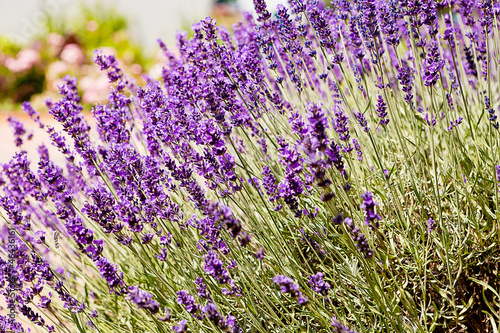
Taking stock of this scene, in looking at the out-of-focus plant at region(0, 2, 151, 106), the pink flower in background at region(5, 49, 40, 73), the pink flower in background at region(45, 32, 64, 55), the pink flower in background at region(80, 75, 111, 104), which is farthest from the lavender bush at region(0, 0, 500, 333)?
the pink flower in background at region(45, 32, 64, 55)

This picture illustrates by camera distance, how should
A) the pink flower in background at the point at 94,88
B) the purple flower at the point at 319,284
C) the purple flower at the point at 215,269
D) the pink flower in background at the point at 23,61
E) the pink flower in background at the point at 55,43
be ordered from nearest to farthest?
1. the purple flower at the point at 215,269
2. the purple flower at the point at 319,284
3. the pink flower in background at the point at 94,88
4. the pink flower in background at the point at 23,61
5. the pink flower in background at the point at 55,43

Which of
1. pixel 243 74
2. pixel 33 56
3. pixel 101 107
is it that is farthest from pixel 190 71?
pixel 33 56

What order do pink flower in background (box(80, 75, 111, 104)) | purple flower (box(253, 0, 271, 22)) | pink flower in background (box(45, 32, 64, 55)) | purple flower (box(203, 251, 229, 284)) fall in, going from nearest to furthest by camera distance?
purple flower (box(203, 251, 229, 284)) < purple flower (box(253, 0, 271, 22)) < pink flower in background (box(80, 75, 111, 104)) < pink flower in background (box(45, 32, 64, 55))

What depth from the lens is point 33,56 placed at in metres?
11.0

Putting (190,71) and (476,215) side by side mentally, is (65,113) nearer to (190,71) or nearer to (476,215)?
(190,71)

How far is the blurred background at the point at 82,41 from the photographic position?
34.6 ft

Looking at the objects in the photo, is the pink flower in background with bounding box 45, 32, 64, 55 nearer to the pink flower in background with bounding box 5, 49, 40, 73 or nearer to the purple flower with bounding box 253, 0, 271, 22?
the pink flower in background with bounding box 5, 49, 40, 73

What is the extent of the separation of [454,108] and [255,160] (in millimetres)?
1269

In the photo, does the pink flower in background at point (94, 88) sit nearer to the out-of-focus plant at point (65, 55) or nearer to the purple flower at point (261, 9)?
the out-of-focus plant at point (65, 55)

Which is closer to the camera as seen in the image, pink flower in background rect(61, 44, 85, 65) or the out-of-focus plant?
the out-of-focus plant

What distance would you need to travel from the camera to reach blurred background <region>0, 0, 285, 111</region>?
34.6 ft

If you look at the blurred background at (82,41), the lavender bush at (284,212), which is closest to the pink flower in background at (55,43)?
the blurred background at (82,41)

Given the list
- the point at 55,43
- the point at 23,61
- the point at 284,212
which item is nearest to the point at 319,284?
the point at 284,212

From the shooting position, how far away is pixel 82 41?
39.0 feet
